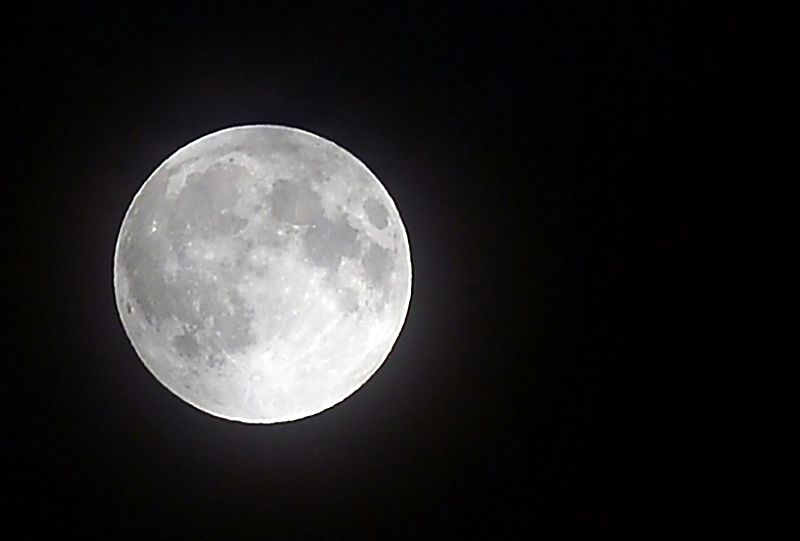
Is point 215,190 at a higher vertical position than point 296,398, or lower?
higher

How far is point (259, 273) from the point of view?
13.7 ft

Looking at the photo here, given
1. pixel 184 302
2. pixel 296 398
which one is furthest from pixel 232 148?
pixel 296 398

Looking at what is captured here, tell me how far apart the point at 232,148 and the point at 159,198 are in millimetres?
296

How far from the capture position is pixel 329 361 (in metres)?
4.32

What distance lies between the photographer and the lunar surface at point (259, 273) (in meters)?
4.18

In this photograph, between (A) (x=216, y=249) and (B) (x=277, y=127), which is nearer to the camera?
(A) (x=216, y=249)

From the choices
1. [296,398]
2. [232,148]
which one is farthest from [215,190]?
[296,398]

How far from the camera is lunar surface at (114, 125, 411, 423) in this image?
4.18 m

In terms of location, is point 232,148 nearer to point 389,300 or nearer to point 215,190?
point 215,190

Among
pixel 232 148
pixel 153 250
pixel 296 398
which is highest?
pixel 232 148

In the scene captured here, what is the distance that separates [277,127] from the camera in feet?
14.8

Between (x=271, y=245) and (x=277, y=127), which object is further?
(x=277, y=127)

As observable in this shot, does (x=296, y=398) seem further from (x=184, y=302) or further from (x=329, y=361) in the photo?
(x=184, y=302)

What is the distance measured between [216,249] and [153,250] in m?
0.24
